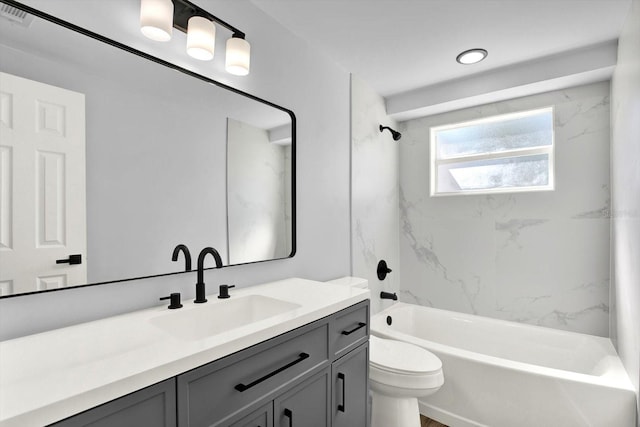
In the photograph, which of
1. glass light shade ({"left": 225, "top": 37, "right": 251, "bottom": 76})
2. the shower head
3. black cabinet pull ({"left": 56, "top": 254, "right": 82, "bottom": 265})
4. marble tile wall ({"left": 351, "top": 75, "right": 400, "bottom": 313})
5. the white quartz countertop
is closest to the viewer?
the white quartz countertop

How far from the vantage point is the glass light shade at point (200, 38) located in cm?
133

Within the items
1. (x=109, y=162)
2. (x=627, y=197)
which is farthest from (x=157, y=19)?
(x=627, y=197)

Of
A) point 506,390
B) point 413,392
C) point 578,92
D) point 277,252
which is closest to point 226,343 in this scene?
point 277,252

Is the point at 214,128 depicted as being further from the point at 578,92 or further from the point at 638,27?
the point at 578,92

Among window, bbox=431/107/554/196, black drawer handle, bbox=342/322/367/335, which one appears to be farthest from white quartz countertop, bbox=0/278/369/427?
window, bbox=431/107/554/196

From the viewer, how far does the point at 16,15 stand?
0.94 metres

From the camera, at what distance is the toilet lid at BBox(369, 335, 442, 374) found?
5.75ft

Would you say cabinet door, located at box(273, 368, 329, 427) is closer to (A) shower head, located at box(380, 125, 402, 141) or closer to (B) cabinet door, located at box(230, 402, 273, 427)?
(B) cabinet door, located at box(230, 402, 273, 427)

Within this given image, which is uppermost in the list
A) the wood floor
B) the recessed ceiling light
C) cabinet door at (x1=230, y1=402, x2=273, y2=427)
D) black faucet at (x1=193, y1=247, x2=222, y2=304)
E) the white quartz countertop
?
the recessed ceiling light

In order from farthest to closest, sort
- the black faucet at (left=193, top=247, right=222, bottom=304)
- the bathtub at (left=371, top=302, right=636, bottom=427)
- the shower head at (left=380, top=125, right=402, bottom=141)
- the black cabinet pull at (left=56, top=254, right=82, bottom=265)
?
the shower head at (left=380, top=125, right=402, bottom=141) → the bathtub at (left=371, top=302, right=636, bottom=427) → the black faucet at (left=193, top=247, right=222, bottom=304) → the black cabinet pull at (left=56, top=254, right=82, bottom=265)

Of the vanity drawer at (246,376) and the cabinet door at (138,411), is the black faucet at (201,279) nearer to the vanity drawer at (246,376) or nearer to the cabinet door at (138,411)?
the vanity drawer at (246,376)

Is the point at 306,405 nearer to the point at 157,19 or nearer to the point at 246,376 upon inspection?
the point at 246,376

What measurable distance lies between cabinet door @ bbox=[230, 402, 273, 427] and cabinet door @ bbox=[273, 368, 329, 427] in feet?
0.08

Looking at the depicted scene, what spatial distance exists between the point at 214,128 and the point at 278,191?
492 mm
